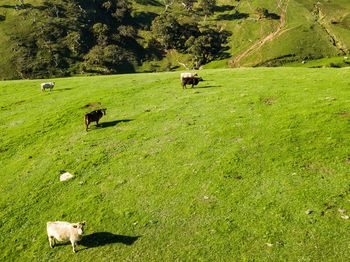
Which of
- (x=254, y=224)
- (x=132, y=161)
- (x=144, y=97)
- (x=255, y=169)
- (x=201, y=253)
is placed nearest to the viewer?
(x=201, y=253)

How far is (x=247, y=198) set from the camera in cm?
2122

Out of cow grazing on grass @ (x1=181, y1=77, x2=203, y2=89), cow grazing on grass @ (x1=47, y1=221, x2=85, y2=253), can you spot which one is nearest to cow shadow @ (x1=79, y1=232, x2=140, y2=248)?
cow grazing on grass @ (x1=47, y1=221, x2=85, y2=253)

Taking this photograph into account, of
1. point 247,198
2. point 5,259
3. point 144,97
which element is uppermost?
point 144,97

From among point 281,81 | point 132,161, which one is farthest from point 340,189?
point 281,81

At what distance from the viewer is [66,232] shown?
746 inches

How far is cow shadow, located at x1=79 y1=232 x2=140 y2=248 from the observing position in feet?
62.3

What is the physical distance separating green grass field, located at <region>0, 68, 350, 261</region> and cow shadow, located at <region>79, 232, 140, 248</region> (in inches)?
2.2

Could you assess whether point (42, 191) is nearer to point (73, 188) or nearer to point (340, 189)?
point (73, 188)

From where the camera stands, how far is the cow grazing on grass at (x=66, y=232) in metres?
18.6

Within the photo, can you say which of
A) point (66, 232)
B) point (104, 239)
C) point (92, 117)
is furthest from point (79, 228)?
point (92, 117)

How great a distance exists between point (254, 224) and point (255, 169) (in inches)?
Result: 214

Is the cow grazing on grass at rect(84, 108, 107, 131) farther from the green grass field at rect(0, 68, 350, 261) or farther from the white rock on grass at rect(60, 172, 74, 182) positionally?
the white rock on grass at rect(60, 172, 74, 182)

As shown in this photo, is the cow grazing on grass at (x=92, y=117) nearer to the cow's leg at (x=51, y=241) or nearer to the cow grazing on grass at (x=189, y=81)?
the cow grazing on grass at (x=189, y=81)

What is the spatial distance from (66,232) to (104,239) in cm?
193
